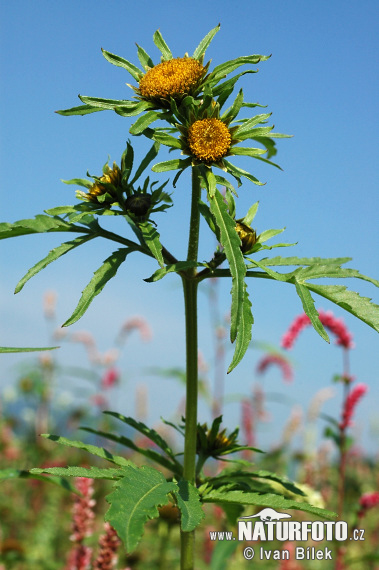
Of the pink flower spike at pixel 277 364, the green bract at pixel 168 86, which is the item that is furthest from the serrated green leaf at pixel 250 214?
the pink flower spike at pixel 277 364

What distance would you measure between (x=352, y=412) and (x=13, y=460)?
155 inches

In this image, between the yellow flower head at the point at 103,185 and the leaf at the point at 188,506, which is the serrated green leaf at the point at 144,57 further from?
the leaf at the point at 188,506

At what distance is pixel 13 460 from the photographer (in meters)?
6.02

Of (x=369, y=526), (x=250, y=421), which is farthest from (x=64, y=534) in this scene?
(x=369, y=526)

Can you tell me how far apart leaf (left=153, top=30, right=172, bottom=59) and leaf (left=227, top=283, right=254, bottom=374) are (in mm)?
842

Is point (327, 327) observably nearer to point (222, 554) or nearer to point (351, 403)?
point (351, 403)

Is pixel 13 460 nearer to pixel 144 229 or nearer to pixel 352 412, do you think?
pixel 352 412

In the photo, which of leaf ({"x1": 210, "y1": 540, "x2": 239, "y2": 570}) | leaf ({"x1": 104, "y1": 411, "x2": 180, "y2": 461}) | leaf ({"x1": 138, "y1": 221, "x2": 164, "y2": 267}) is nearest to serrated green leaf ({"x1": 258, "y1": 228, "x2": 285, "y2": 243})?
leaf ({"x1": 138, "y1": 221, "x2": 164, "y2": 267})

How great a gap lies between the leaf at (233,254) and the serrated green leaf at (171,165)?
13 centimetres

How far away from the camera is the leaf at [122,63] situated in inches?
73.0

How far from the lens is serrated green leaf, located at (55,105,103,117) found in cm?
174

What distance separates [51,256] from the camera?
171 cm

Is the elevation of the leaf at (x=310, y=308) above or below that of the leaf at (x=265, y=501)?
above

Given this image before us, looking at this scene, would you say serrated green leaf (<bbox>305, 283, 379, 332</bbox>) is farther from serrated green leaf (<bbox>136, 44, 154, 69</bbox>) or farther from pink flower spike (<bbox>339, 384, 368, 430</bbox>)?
pink flower spike (<bbox>339, 384, 368, 430</bbox>)
